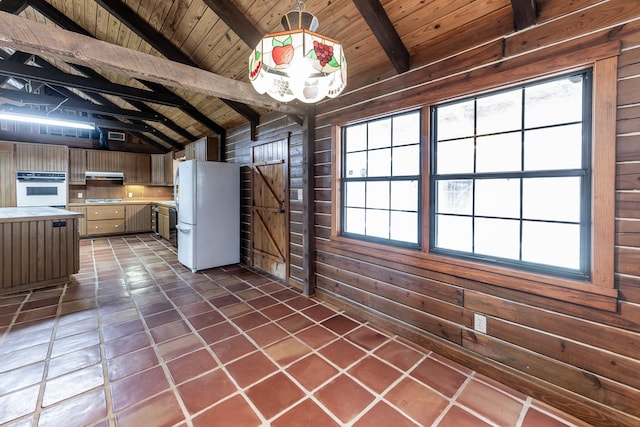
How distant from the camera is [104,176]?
23.7 feet

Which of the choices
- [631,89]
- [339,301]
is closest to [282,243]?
[339,301]

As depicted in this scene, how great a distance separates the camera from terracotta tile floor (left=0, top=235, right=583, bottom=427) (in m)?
1.58

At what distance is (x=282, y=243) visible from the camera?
3.89m

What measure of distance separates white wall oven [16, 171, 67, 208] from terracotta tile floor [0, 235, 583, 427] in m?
4.27

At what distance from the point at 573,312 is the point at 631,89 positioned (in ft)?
4.08

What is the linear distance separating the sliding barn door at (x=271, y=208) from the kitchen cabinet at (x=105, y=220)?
484cm

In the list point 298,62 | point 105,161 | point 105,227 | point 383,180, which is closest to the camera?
point 298,62

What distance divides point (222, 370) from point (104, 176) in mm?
7576

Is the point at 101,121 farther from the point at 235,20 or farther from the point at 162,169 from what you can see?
the point at 235,20

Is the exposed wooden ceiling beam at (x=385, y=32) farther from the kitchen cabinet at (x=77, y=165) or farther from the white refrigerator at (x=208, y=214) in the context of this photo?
the kitchen cabinet at (x=77, y=165)

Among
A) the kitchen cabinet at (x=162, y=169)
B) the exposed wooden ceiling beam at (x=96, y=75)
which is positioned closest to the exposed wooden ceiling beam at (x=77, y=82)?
the exposed wooden ceiling beam at (x=96, y=75)

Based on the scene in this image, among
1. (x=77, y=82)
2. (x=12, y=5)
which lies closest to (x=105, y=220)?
(x=77, y=82)

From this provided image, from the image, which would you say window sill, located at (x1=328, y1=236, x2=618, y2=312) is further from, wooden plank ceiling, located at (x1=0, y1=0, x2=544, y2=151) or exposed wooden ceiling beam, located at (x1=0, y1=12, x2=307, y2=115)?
exposed wooden ceiling beam, located at (x1=0, y1=12, x2=307, y2=115)

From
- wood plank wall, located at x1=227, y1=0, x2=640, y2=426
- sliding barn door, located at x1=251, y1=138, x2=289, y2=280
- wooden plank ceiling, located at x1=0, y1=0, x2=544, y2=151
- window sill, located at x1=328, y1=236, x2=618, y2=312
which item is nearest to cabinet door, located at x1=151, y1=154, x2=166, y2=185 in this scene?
wooden plank ceiling, located at x1=0, y1=0, x2=544, y2=151
